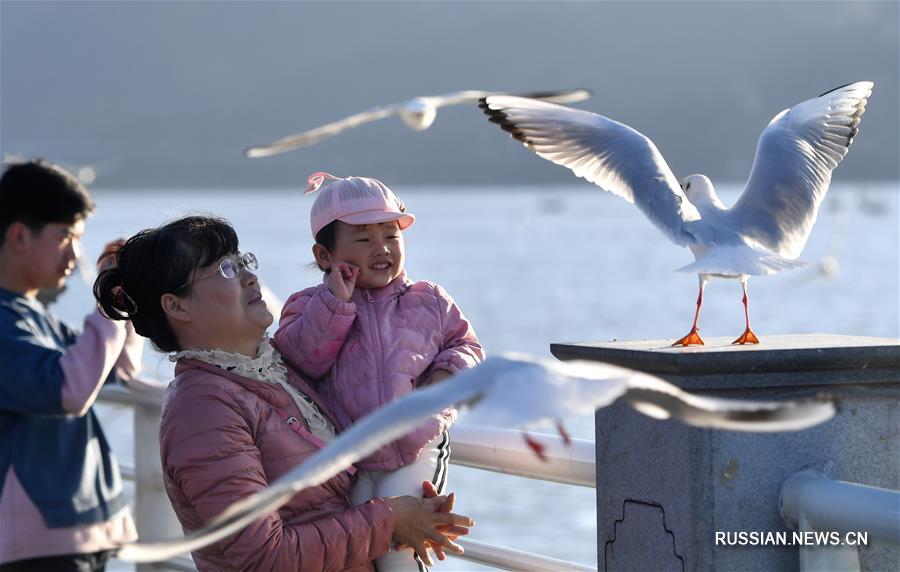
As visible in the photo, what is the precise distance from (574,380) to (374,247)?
0.82 m

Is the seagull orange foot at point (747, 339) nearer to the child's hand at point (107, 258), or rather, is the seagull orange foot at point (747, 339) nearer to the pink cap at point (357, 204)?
the pink cap at point (357, 204)

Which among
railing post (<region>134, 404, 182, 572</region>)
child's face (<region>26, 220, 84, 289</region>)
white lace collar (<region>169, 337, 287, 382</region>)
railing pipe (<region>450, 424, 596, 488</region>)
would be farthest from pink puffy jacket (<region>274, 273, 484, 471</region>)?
railing post (<region>134, 404, 182, 572</region>)

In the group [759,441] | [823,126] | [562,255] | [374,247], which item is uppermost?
[562,255]

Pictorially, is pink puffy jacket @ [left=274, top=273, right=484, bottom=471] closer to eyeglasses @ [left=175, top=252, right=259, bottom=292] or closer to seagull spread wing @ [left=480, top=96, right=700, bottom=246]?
eyeglasses @ [left=175, top=252, right=259, bottom=292]

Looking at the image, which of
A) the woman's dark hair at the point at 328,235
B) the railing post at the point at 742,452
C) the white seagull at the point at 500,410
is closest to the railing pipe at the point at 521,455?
the railing post at the point at 742,452

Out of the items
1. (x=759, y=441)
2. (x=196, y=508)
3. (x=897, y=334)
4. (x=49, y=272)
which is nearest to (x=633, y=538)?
(x=759, y=441)

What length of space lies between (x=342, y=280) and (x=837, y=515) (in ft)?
3.40

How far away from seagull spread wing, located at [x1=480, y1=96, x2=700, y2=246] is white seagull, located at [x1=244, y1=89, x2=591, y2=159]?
0.31 meters

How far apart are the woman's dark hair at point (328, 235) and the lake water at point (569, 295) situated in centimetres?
23

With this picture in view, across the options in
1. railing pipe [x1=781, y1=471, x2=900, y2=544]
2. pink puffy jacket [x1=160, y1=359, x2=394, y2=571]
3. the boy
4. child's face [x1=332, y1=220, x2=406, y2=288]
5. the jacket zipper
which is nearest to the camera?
railing pipe [x1=781, y1=471, x2=900, y2=544]

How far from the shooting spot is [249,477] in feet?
7.86

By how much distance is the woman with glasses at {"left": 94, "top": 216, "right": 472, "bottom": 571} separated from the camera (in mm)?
2412

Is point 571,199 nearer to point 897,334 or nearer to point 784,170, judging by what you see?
point 897,334

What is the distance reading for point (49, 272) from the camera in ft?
12.2
